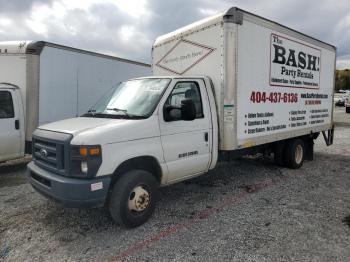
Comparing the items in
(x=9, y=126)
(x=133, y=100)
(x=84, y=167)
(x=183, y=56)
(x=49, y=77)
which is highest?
(x=183, y=56)

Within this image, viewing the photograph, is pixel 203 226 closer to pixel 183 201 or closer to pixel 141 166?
pixel 183 201

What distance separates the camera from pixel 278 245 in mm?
3908

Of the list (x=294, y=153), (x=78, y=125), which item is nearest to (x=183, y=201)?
(x=78, y=125)

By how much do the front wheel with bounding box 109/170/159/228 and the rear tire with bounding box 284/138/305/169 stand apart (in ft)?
14.4

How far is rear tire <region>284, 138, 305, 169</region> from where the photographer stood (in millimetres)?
7703

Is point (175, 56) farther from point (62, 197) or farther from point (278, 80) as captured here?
point (62, 197)

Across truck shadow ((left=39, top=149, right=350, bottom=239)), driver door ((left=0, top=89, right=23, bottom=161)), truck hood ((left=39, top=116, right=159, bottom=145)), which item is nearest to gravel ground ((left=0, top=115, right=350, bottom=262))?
truck shadow ((left=39, top=149, right=350, bottom=239))

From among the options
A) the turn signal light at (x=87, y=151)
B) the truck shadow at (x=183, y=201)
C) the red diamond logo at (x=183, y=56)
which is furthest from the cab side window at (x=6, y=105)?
the turn signal light at (x=87, y=151)

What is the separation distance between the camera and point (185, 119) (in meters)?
4.66

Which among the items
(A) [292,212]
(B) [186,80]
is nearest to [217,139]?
(B) [186,80]

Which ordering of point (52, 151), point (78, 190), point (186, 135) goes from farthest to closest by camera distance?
point (186, 135), point (52, 151), point (78, 190)

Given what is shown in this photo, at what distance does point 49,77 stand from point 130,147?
4.35m

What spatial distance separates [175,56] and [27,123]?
153 inches

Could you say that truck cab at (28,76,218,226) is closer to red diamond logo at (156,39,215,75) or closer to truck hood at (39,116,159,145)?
truck hood at (39,116,159,145)
